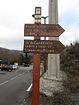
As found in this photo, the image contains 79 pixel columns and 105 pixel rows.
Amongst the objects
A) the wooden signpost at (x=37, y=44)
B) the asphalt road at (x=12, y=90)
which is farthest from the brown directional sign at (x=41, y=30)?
the asphalt road at (x=12, y=90)

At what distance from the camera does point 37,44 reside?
11.7 meters

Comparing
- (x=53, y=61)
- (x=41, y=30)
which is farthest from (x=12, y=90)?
(x=41, y=30)

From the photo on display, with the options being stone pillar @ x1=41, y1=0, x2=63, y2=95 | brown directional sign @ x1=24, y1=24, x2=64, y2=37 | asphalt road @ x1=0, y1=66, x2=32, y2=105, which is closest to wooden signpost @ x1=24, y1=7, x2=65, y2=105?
brown directional sign @ x1=24, y1=24, x2=64, y2=37

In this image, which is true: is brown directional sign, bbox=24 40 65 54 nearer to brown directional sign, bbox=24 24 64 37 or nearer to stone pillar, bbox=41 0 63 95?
brown directional sign, bbox=24 24 64 37

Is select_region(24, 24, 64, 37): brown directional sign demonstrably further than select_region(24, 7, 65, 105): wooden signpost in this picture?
Yes

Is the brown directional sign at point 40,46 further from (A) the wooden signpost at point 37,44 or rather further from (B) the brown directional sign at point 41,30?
(B) the brown directional sign at point 41,30

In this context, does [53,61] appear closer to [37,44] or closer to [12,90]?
[12,90]

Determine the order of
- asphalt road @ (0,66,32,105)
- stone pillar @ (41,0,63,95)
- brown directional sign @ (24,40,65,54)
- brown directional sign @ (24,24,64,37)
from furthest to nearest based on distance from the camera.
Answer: stone pillar @ (41,0,63,95), asphalt road @ (0,66,32,105), brown directional sign @ (24,24,64,37), brown directional sign @ (24,40,65,54)

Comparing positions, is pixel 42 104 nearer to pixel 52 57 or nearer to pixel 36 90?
pixel 36 90

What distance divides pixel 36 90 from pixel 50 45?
4.60 feet

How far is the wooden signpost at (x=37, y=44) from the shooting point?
1165 centimetres

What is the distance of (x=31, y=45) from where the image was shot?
11695mm

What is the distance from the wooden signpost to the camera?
38.2ft

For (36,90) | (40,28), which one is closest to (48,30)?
(40,28)
